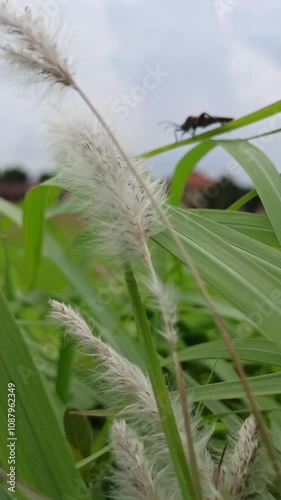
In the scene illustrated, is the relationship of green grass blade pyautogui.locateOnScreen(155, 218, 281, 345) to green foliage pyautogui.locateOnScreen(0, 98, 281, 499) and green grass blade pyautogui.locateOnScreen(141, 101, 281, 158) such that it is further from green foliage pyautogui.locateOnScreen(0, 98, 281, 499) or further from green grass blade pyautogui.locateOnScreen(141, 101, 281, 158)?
green grass blade pyautogui.locateOnScreen(141, 101, 281, 158)

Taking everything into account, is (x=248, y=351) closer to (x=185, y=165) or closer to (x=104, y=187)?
(x=104, y=187)

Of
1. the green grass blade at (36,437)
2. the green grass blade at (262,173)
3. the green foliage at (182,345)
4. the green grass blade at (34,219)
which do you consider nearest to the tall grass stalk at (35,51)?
the green foliage at (182,345)

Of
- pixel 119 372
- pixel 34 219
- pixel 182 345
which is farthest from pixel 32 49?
pixel 182 345

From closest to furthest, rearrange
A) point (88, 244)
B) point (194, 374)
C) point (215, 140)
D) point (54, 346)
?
point (88, 244) < point (215, 140) < point (194, 374) < point (54, 346)

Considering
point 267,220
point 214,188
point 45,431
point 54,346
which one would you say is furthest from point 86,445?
point 214,188

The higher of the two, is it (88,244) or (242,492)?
(88,244)

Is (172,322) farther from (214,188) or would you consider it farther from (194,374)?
(214,188)

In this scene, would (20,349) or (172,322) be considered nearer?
(172,322)
